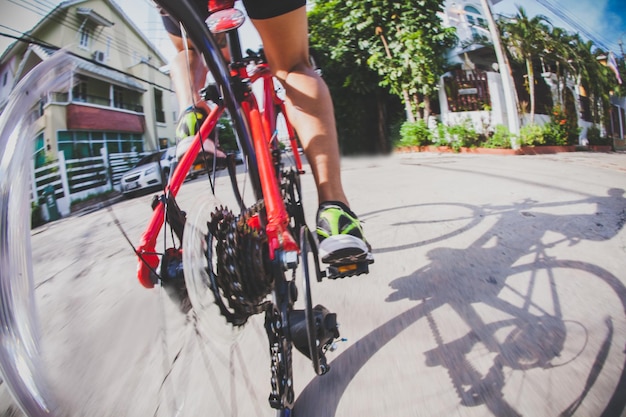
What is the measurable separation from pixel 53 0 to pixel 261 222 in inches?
25.9

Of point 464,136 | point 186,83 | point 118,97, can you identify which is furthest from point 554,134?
point 118,97

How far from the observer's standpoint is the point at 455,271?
1.58 m

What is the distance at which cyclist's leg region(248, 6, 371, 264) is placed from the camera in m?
1.05

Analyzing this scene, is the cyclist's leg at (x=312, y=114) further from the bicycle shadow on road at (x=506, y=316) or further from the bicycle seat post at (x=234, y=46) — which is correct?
the bicycle shadow on road at (x=506, y=316)

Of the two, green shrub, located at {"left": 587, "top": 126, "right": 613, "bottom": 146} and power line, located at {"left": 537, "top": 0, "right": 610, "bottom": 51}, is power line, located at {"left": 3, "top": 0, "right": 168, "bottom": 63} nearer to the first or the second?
power line, located at {"left": 537, "top": 0, "right": 610, "bottom": 51}

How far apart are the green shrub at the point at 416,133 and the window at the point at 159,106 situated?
31.8 ft

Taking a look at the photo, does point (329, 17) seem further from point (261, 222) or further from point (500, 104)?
point (261, 222)

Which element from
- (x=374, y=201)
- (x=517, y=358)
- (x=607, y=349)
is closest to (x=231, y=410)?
(x=517, y=358)

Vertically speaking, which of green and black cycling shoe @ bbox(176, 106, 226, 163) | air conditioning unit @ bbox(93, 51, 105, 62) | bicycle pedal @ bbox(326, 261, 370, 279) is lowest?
bicycle pedal @ bbox(326, 261, 370, 279)

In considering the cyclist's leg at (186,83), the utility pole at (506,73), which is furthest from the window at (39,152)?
the utility pole at (506,73)

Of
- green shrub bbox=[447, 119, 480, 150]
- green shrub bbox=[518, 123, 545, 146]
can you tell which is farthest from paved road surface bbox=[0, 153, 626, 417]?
green shrub bbox=[447, 119, 480, 150]

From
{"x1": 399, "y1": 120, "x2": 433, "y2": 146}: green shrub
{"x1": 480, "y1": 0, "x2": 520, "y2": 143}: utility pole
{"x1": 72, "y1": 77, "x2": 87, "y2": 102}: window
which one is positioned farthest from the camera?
{"x1": 399, "y1": 120, "x2": 433, "y2": 146}: green shrub

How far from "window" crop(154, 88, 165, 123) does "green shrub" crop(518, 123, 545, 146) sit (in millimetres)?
8010

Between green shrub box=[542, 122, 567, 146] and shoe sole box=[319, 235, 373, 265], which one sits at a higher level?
green shrub box=[542, 122, 567, 146]
